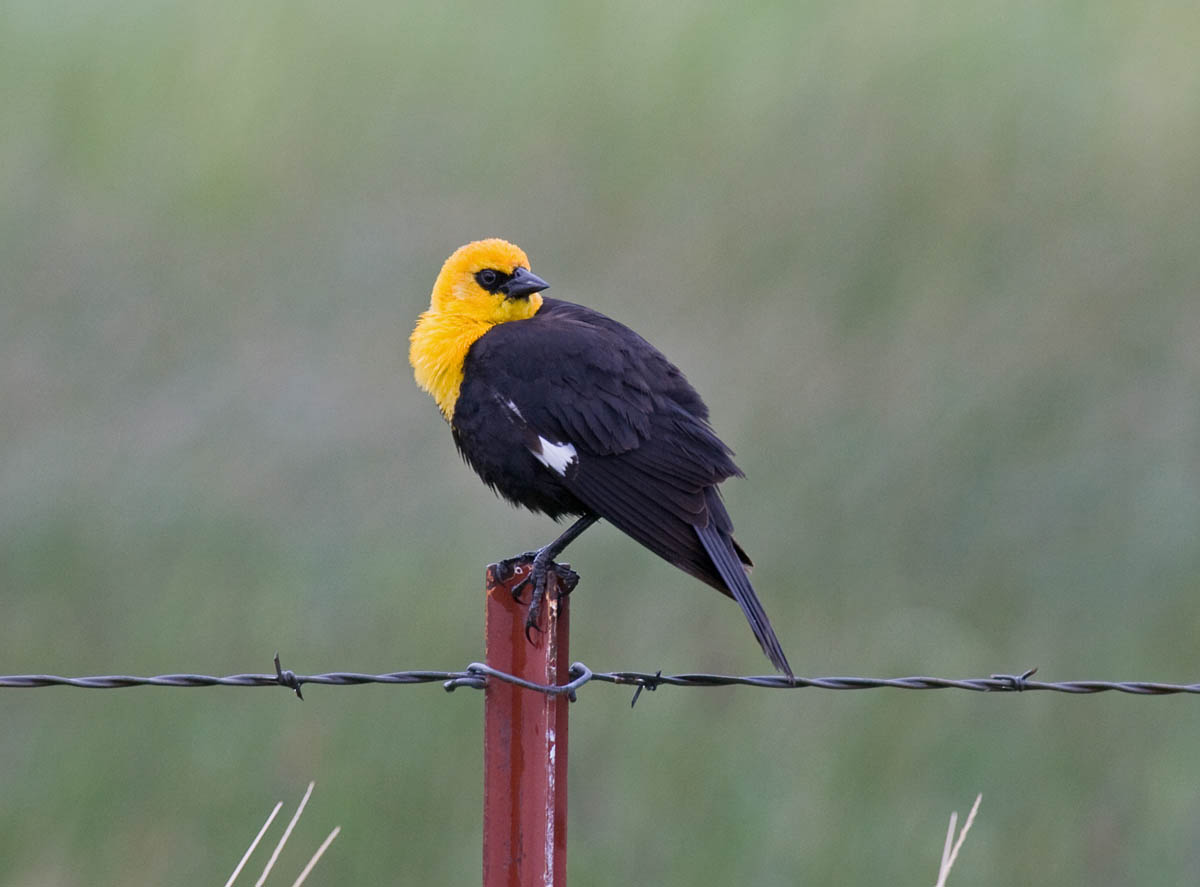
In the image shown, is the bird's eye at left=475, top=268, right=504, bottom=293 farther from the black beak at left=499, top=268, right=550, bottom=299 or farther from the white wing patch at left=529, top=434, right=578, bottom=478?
the white wing patch at left=529, top=434, right=578, bottom=478

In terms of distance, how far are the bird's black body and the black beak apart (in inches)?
6.3

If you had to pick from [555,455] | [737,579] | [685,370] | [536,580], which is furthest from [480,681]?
[685,370]

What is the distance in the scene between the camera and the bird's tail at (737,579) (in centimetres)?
279

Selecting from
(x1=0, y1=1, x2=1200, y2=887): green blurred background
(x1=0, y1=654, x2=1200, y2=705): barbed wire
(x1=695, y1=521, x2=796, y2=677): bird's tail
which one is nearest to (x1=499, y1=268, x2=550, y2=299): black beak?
(x1=695, y1=521, x2=796, y2=677): bird's tail

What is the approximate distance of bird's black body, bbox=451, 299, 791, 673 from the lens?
3225 mm

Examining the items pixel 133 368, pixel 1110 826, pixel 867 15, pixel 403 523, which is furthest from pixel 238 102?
pixel 1110 826

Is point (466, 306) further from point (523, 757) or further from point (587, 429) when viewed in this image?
point (523, 757)

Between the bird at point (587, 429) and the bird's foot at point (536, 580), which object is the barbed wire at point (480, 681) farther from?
the bird at point (587, 429)

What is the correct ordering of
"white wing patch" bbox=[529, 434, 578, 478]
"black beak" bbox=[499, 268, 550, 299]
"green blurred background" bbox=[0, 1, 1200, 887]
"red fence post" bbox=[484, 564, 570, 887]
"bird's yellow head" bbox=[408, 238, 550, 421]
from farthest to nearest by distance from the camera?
"green blurred background" bbox=[0, 1, 1200, 887] → "black beak" bbox=[499, 268, 550, 299] → "bird's yellow head" bbox=[408, 238, 550, 421] → "white wing patch" bbox=[529, 434, 578, 478] → "red fence post" bbox=[484, 564, 570, 887]

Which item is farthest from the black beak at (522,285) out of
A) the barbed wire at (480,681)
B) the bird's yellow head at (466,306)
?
the barbed wire at (480,681)

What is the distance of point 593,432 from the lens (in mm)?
3342

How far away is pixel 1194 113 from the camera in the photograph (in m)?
5.64

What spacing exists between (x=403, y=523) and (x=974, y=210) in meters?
2.40

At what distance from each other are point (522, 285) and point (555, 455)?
59 cm
